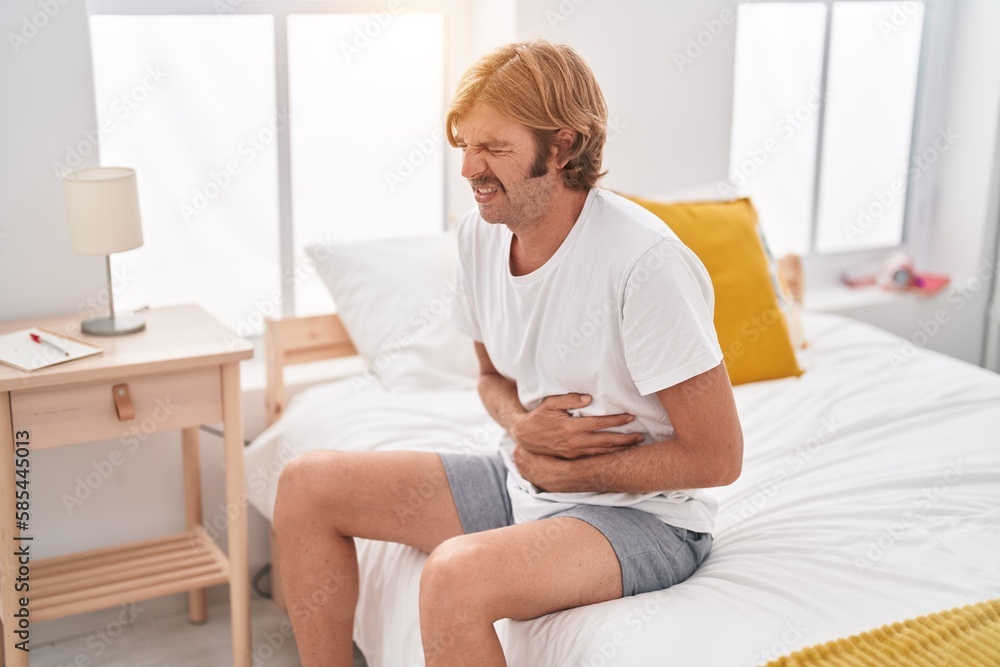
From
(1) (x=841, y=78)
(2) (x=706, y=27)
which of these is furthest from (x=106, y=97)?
(1) (x=841, y=78)

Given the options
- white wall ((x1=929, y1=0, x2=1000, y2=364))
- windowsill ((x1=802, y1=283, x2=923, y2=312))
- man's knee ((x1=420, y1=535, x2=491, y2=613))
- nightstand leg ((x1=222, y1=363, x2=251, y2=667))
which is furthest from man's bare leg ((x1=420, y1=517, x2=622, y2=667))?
white wall ((x1=929, y1=0, x2=1000, y2=364))

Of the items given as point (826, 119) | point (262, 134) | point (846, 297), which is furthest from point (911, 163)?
point (262, 134)

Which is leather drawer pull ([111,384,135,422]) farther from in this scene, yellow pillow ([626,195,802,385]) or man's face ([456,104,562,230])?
yellow pillow ([626,195,802,385])

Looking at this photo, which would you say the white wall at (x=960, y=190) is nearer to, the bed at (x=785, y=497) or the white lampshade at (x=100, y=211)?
the bed at (x=785, y=497)

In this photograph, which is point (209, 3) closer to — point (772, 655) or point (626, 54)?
point (626, 54)

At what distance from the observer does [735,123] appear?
9.42 ft

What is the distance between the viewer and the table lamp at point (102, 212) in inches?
66.3

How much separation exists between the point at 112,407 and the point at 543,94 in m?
0.88

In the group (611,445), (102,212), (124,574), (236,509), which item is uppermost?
(102,212)

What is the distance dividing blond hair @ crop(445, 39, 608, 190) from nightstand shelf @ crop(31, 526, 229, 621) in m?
1.03

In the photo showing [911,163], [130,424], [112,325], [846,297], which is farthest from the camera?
[911,163]

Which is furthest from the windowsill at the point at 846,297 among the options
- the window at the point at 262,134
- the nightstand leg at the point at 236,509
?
the nightstand leg at the point at 236,509

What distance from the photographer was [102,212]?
66.7 inches

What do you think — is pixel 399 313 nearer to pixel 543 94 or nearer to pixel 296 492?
pixel 296 492
